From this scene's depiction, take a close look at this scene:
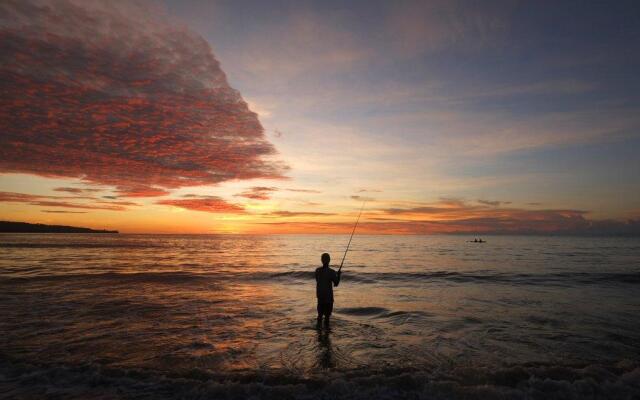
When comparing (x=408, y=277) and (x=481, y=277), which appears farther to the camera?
(x=408, y=277)

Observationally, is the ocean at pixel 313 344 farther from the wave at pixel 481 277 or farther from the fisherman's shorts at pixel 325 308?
the wave at pixel 481 277

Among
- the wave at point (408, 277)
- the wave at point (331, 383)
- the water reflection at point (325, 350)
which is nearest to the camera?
the wave at point (331, 383)

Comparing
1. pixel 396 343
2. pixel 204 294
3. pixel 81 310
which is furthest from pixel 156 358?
pixel 204 294

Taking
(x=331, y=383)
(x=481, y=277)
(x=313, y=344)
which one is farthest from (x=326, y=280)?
(x=481, y=277)

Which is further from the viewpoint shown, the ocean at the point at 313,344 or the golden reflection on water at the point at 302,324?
the golden reflection on water at the point at 302,324

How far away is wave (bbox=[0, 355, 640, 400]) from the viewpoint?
6488 millimetres

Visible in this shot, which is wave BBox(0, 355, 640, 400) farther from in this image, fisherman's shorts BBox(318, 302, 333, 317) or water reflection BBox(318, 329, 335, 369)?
fisherman's shorts BBox(318, 302, 333, 317)

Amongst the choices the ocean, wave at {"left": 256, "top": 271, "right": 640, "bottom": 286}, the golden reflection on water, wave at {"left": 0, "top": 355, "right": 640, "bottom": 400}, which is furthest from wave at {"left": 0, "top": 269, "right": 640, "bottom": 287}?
wave at {"left": 0, "top": 355, "right": 640, "bottom": 400}

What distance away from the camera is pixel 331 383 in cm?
690

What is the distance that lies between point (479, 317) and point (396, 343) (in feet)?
17.7

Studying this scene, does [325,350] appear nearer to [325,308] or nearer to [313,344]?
[313,344]

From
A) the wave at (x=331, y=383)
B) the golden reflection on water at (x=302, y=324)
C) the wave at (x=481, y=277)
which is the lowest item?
the wave at (x=481, y=277)

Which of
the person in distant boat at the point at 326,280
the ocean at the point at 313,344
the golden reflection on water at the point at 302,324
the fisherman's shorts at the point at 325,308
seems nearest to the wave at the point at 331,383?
the ocean at the point at 313,344

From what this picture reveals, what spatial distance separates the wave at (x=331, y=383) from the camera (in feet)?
21.3
